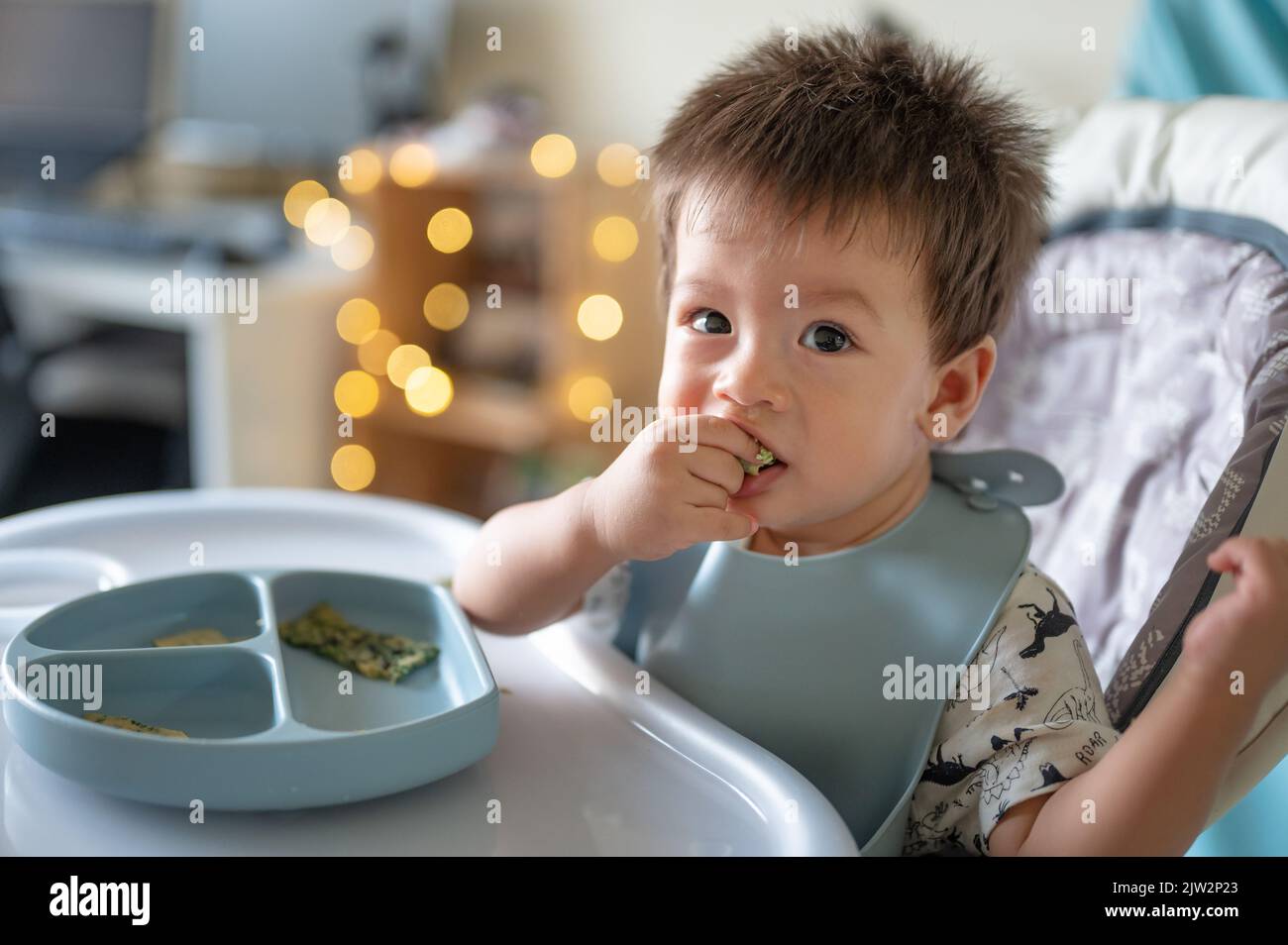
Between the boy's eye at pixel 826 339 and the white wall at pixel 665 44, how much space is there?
1391 millimetres

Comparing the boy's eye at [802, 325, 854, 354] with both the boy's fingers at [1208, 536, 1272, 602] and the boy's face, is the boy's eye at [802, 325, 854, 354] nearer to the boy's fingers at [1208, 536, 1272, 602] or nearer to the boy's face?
the boy's face

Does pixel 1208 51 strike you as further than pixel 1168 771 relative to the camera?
Yes

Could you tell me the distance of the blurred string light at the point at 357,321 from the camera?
255 cm

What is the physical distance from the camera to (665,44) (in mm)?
2627

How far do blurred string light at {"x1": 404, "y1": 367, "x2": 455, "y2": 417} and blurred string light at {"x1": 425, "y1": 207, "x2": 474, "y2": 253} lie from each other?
28 cm

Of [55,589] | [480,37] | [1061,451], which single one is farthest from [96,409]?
[1061,451]

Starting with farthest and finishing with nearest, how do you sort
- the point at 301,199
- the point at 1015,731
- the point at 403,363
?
the point at 301,199, the point at 403,363, the point at 1015,731

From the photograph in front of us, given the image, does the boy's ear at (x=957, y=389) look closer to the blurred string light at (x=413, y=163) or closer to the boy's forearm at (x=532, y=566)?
the boy's forearm at (x=532, y=566)

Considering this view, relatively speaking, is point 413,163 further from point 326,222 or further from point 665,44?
point 665,44

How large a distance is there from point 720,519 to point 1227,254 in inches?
19.3

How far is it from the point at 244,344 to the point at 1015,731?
1.85 m

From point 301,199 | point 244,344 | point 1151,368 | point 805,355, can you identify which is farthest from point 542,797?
point 301,199

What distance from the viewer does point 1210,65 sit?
3.76ft
